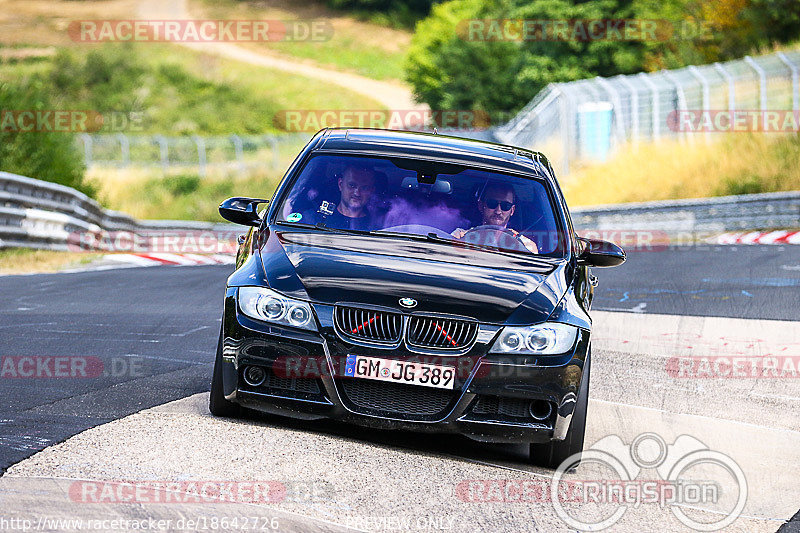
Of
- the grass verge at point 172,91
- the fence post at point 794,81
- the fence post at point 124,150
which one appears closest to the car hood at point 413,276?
the fence post at point 794,81

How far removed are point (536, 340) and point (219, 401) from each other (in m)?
1.59

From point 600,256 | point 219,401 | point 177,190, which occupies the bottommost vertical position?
point 177,190

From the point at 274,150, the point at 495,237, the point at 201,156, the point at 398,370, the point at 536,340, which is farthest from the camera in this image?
the point at 201,156

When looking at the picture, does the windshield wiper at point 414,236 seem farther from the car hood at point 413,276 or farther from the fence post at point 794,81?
the fence post at point 794,81

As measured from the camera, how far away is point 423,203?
23.5 feet

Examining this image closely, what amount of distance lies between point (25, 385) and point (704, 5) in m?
42.8

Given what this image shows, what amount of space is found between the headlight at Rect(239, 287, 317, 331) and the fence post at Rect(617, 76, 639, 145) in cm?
3108

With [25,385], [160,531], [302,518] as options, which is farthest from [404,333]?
[25,385]

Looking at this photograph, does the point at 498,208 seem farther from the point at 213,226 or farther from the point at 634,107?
the point at 634,107

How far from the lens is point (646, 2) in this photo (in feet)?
171

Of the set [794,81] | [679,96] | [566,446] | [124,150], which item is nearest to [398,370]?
[566,446]

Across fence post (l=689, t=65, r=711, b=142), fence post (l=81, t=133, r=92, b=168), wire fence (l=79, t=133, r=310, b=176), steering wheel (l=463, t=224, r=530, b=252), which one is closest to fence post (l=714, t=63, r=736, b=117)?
fence post (l=689, t=65, r=711, b=142)

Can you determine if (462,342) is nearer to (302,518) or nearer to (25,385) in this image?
(302,518)

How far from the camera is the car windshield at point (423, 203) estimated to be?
704 cm
